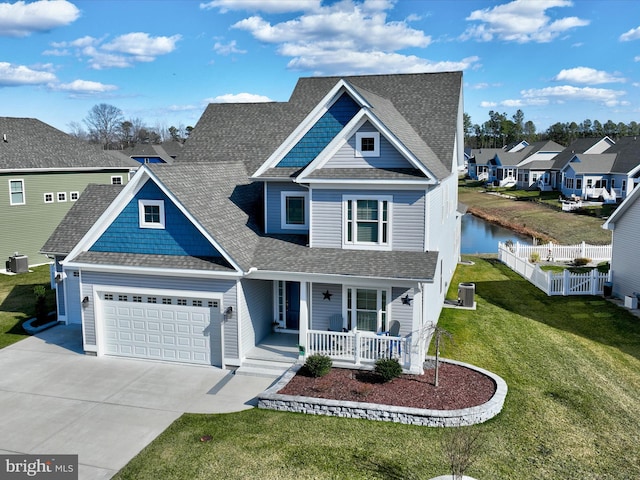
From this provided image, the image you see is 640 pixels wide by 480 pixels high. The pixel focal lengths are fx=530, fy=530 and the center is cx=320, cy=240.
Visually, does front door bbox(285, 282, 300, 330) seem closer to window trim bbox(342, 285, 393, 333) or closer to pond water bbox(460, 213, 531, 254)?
window trim bbox(342, 285, 393, 333)

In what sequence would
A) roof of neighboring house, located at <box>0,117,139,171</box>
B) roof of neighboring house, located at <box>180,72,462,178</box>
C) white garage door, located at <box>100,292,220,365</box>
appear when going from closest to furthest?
white garage door, located at <box>100,292,220,365</box>
roof of neighboring house, located at <box>180,72,462,178</box>
roof of neighboring house, located at <box>0,117,139,171</box>

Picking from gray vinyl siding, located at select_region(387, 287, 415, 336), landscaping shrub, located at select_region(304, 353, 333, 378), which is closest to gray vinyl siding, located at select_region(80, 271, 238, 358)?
landscaping shrub, located at select_region(304, 353, 333, 378)

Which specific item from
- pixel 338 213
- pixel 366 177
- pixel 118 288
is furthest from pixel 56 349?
pixel 366 177

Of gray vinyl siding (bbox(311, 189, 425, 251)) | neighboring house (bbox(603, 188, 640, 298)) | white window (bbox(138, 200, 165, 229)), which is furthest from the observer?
neighboring house (bbox(603, 188, 640, 298))

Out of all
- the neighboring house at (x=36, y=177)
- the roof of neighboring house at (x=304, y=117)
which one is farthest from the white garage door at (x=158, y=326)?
the neighboring house at (x=36, y=177)

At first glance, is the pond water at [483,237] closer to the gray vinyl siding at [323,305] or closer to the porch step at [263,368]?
the gray vinyl siding at [323,305]

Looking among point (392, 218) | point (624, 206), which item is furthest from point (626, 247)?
point (392, 218)

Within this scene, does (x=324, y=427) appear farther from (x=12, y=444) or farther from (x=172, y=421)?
(x=12, y=444)
